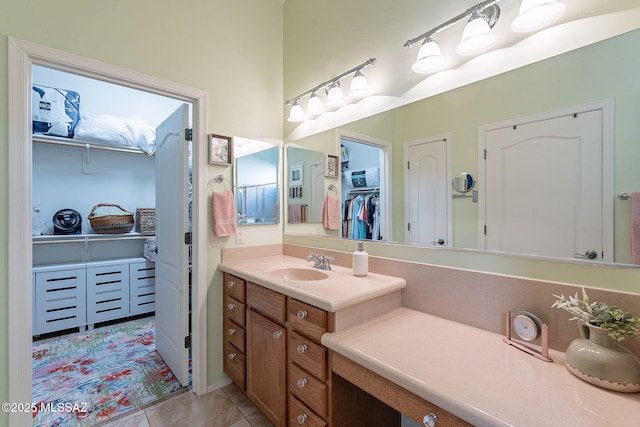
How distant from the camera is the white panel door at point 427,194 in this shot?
1361 millimetres

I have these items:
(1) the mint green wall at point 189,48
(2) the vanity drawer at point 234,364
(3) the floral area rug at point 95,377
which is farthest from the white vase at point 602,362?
(3) the floral area rug at point 95,377

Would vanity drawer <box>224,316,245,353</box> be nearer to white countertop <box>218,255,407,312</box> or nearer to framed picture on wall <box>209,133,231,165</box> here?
white countertop <box>218,255,407,312</box>

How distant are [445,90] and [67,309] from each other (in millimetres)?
3834

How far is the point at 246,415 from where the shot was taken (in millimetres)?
1761

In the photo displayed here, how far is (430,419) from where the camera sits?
2.64 ft

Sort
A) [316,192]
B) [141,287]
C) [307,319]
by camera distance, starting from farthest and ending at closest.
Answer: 1. [141,287]
2. [316,192]
3. [307,319]

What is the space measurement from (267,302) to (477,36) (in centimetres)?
160

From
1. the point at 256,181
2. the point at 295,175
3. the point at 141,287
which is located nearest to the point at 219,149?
the point at 256,181

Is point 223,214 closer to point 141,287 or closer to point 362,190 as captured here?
point 362,190

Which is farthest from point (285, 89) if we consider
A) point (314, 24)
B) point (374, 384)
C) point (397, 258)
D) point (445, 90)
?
point (374, 384)

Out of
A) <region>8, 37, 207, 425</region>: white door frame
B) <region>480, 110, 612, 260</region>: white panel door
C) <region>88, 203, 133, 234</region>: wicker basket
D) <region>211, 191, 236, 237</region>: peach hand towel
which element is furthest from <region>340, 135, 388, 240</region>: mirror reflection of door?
<region>88, 203, 133, 234</region>: wicker basket

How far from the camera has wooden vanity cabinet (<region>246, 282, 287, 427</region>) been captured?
1.43m

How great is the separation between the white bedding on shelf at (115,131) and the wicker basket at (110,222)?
754 millimetres

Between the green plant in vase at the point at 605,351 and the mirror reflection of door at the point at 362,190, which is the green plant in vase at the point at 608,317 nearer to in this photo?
the green plant in vase at the point at 605,351
